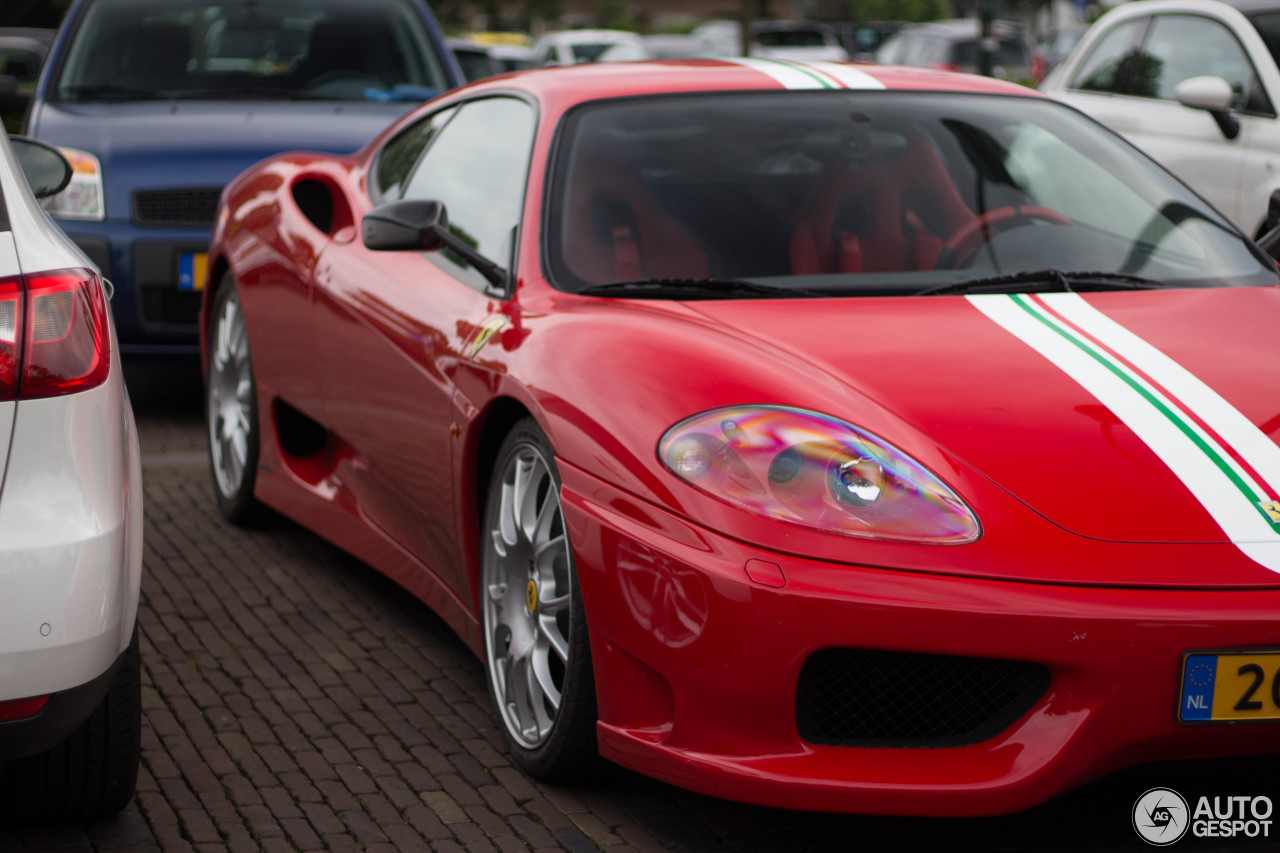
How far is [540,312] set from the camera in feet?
11.6

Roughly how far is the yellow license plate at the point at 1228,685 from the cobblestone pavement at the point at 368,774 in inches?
18.4

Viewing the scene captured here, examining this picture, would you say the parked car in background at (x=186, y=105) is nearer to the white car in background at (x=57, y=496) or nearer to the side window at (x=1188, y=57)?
the side window at (x=1188, y=57)

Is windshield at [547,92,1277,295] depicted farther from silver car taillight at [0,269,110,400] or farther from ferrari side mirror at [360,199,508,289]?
silver car taillight at [0,269,110,400]

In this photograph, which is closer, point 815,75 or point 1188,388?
point 1188,388

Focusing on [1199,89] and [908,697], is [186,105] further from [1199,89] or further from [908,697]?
[908,697]

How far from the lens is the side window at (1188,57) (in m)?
7.50

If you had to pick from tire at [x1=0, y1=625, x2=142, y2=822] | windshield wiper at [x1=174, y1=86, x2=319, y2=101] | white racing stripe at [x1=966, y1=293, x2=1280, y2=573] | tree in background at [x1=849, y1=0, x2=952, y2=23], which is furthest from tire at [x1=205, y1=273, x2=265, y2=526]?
tree in background at [x1=849, y1=0, x2=952, y2=23]

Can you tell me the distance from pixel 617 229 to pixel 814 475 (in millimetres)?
1184

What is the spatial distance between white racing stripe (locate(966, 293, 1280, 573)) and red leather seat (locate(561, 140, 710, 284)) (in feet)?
2.30

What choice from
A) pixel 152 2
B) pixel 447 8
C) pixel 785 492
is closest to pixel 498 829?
pixel 785 492

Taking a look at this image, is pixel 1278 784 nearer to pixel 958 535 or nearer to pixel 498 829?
pixel 958 535

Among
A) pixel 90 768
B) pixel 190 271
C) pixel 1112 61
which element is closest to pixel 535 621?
pixel 90 768

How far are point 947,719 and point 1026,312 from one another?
0.99m

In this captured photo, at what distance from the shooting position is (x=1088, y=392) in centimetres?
305
